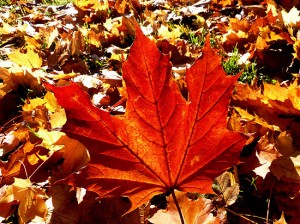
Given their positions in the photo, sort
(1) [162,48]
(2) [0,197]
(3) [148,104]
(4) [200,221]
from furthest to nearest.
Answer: (1) [162,48]
(2) [0,197]
(4) [200,221]
(3) [148,104]

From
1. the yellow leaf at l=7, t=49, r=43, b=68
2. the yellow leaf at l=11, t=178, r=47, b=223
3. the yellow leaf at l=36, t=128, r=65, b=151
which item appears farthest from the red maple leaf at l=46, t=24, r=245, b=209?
the yellow leaf at l=7, t=49, r=43, b=68

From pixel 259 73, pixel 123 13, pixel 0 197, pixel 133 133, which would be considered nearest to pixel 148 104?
pixel 133 133

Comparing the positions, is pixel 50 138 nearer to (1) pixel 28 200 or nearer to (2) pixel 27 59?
(1) pixel 28 200

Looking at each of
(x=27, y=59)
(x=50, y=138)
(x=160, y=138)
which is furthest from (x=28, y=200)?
(x=27, y=59)

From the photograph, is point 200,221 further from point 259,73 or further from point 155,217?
point 259,73

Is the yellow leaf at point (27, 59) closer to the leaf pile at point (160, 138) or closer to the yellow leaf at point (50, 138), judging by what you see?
the leaf pile at point (160, 138)

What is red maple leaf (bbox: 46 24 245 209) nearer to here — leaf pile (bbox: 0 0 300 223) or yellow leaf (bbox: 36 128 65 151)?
leaf pile (bbox: 0 0 300 223)

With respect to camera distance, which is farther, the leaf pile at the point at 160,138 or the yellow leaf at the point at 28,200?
the yellow leaf at the point at 28,200

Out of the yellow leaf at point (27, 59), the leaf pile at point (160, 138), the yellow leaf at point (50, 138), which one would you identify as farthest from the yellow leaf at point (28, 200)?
the yellow leaf at point (27, 59)

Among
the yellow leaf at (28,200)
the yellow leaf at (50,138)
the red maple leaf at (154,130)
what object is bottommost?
the yellow leaf at (28,200)
